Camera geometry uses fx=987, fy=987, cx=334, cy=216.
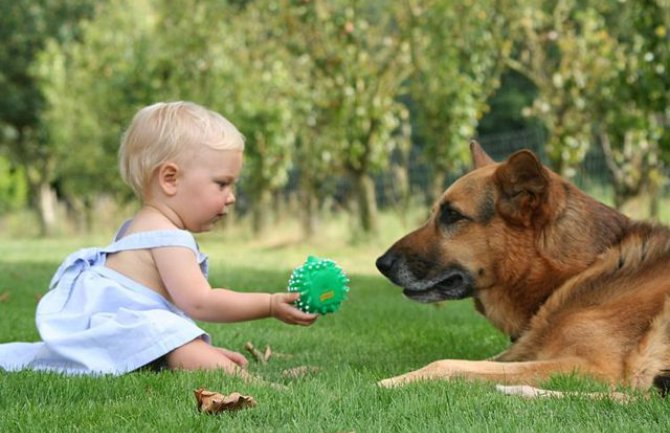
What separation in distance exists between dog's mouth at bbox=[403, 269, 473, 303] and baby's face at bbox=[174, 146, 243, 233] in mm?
1025

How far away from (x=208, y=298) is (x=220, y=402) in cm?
113

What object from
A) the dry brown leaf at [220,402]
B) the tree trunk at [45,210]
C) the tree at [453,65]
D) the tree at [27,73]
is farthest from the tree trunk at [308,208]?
the tree at [27,73]

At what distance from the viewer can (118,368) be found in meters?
4.54

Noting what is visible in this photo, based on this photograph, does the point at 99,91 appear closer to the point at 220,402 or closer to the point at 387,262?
the point at 387,262

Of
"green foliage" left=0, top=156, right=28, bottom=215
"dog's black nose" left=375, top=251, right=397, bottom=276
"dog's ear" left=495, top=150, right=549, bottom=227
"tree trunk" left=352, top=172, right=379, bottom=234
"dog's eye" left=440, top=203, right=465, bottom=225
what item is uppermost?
"dog's ear" left=495, top=150, right=549, bottom=227

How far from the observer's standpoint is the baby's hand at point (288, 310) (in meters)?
4.48

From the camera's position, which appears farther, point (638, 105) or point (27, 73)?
point (27, 73)

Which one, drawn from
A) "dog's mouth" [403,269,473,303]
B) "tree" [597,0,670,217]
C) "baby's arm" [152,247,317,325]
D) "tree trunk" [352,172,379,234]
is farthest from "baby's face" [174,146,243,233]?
"tree trunk" [352,172,379,234]

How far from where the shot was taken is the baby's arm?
4516mm

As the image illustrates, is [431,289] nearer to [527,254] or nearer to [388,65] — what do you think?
[527,254]

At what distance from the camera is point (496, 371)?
4.27 metres

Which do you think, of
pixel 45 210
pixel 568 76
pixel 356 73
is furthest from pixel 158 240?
pixel 45 210

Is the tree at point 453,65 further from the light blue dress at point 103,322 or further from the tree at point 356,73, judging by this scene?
the light blue dress at point 103,322

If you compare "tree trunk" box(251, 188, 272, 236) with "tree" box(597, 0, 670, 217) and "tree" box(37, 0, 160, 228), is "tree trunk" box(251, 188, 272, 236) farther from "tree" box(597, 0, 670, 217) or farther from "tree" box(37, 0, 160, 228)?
"tree" box(597, 0, 670, 217)
